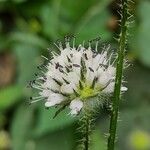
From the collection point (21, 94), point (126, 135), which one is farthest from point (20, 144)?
point (126, 135)

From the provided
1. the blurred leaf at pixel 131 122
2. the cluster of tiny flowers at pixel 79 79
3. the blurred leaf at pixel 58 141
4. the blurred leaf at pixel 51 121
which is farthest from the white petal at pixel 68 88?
the blurred leaf at pixel 131 122

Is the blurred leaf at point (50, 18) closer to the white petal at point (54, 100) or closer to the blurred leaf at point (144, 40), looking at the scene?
the blurred leaf at point (144, 40)

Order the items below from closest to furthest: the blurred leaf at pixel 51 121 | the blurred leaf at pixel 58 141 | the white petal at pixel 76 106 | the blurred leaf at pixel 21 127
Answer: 1. the white petal at pixel 76 106
2. the blurred leaf at pixel 51 121
3. the blurred leaf at pixel 58 141
4. the blurred leaf at pixel 21 127

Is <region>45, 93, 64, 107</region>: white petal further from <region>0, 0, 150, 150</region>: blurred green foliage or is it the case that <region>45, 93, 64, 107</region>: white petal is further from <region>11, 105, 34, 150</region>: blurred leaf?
<region>11, 105, 34, 150</region>: blurred leaf

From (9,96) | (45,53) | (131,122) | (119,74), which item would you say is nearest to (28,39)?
(45,53)

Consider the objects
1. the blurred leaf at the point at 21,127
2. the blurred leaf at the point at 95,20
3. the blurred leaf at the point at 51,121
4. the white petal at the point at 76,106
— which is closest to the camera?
the white petal at the point at 76,106

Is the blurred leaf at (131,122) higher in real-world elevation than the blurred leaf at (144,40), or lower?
lower

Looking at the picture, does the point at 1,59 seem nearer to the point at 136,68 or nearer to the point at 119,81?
the point at 136,68

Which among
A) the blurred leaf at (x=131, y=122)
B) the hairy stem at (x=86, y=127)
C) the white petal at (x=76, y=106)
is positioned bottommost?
the hairy stem at (x=86, y=127)
